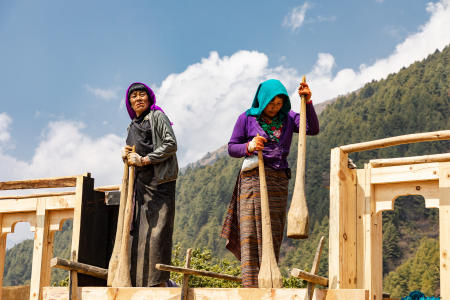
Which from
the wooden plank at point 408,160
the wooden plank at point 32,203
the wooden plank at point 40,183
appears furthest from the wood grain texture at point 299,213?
the wooden plank at point 32,203

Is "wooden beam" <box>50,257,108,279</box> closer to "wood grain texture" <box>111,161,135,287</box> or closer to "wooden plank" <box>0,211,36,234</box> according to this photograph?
"wood grain texture" <box>111,161,135,287</box>

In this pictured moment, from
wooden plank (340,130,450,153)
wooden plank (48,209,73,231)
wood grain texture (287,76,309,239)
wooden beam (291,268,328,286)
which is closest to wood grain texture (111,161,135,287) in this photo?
wood grain texture (287,76,309,239)

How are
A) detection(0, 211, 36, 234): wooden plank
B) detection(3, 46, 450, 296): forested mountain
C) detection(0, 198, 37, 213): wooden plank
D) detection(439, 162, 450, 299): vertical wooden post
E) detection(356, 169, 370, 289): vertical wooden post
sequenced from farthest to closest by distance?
detection(3, 46, 450, 296): forested mountain < detection(0, 211, 36, 234): wooden plank < detection(0, 198, 37, 213): wooden plank < detection(356, 169, 370, 289): vertical wooden post < detection(439, 162, 450, 299): vertical wooden post

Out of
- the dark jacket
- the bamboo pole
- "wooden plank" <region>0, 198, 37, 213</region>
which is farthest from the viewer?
"wooden plank" <region>0, 198, 37, 213</region>

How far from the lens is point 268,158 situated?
550cm

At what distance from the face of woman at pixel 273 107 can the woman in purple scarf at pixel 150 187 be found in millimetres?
966

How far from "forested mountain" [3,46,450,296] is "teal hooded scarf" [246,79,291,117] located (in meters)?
75.2

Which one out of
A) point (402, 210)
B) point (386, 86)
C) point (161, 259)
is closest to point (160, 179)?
point (161, 259)

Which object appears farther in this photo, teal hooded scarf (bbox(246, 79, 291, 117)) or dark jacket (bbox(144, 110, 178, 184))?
dark jacket (bbox(144, 110, 178, 184))

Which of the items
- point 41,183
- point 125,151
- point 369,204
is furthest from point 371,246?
point 41,183

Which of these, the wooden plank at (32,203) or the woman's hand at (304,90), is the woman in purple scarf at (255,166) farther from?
the wooden plank at (32,203)

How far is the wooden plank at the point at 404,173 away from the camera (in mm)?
5312

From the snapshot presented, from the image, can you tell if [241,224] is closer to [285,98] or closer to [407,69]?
[285,98]

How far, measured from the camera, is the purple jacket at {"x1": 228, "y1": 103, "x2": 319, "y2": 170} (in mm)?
5504
